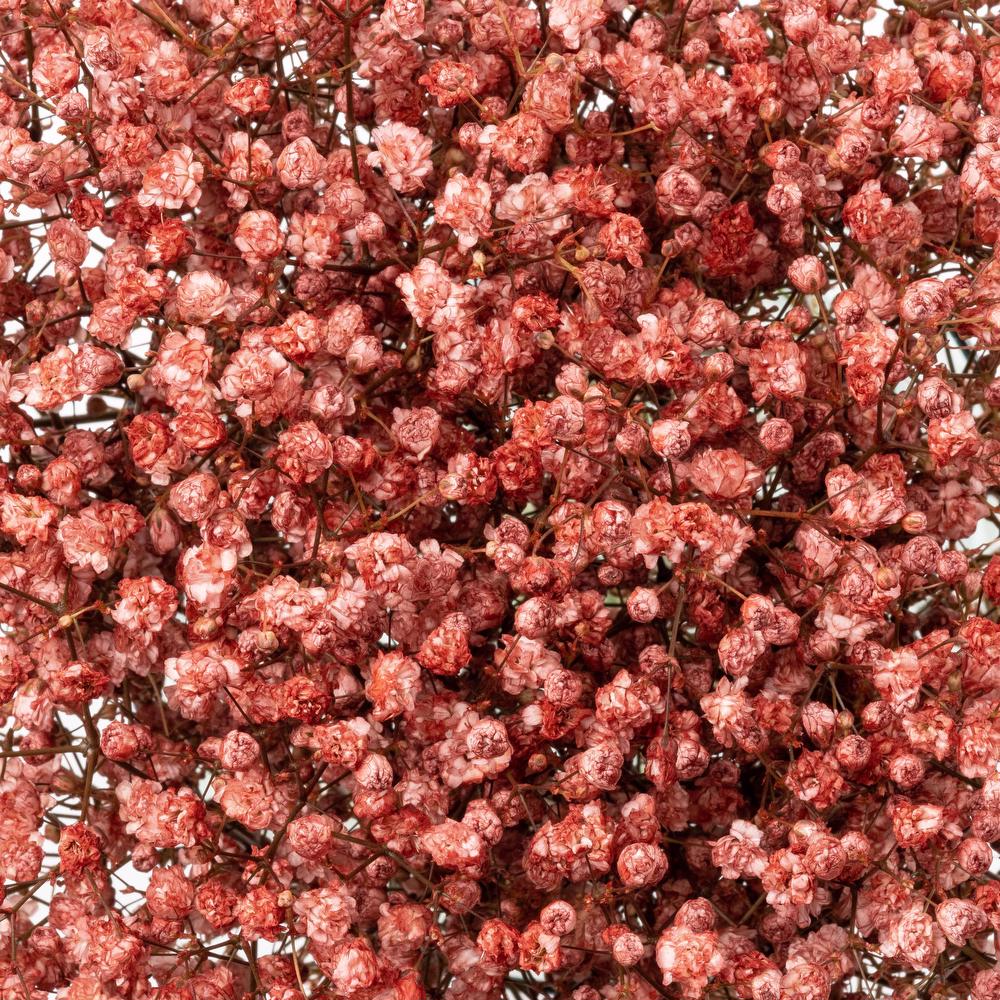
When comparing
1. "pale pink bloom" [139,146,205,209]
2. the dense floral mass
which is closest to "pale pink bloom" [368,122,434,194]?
the dense floral mass

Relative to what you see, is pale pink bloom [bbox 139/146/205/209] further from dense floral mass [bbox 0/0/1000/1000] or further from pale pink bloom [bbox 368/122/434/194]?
pale pink bloom [bbox 368/122/434/194]

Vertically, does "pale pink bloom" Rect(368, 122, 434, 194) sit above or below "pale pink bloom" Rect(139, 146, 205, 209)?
above

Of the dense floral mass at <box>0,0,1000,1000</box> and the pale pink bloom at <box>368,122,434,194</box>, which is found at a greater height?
the pale pink bloom at <box>368,122,434,194</box>

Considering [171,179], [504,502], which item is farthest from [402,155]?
[504,502]

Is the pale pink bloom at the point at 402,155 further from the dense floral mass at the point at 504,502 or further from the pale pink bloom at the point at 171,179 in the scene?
the pale pink bloom at the point at 171,179

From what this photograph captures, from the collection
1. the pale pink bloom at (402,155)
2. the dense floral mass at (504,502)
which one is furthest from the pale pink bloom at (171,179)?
the pale pink bloom at (402,155)

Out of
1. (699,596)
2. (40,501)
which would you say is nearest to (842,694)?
(699,596)

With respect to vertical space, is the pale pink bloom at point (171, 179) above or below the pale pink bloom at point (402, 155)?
below

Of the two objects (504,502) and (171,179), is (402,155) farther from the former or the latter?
(504,502)

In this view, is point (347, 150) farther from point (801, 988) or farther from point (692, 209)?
point (801, 988)
